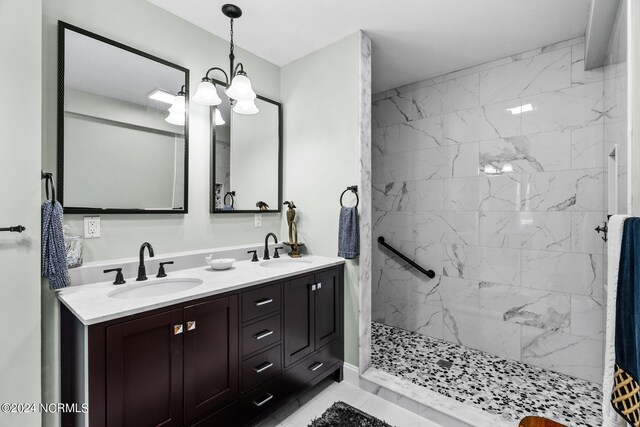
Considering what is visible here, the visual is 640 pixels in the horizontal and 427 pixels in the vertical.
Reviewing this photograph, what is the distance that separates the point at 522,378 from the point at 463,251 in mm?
1102

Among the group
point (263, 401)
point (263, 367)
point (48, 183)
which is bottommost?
point (263, 401)

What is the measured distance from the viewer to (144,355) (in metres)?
1.31

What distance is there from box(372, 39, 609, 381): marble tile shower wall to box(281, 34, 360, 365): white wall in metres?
1.16

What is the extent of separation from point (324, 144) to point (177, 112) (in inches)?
44.5

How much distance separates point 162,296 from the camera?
1415 millimetres

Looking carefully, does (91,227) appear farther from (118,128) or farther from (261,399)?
(261,399)

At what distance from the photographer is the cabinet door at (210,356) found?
4.75ft

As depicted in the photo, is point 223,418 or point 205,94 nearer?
point 223,418

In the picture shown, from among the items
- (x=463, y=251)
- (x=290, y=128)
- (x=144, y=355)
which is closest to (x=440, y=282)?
(x=463, y=251)

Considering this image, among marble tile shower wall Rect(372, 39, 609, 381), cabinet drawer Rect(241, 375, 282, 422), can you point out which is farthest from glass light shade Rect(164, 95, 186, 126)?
marble tile shower wall Rect(372, 39, 609, 381)

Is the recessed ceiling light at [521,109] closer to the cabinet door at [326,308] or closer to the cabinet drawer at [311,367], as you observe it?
the cabinet door at [326,308]

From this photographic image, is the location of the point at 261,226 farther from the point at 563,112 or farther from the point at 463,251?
the point at 563,112

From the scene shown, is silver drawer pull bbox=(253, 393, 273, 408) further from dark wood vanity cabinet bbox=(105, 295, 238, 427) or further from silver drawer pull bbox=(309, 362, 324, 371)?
silver drawer pull bbox=(309, 362, 324, 371)

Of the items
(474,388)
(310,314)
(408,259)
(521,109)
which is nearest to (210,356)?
(310,314)
